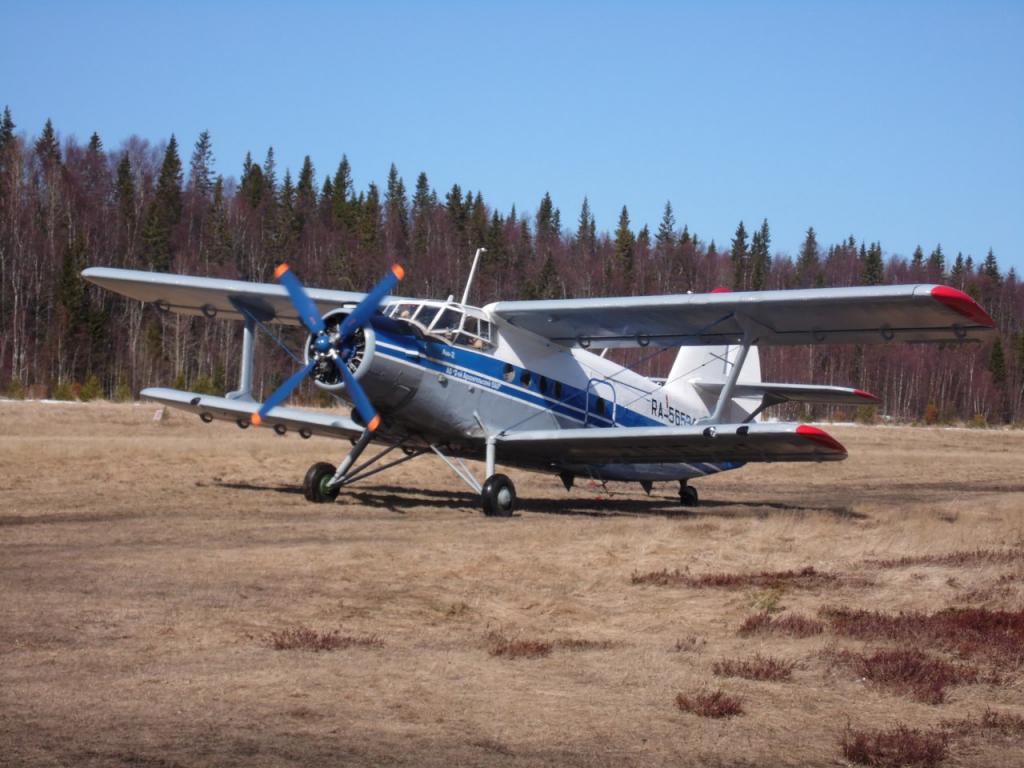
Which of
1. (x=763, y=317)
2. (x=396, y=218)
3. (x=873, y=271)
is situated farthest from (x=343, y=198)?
(x=763, y=317)

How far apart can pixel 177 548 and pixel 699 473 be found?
569 inches

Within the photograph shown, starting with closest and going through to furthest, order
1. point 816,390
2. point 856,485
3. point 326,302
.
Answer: point 326,302 < point 816,390 < point 856,485

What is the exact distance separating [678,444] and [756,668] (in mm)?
11230

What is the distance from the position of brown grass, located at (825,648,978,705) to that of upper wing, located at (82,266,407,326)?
13498mm

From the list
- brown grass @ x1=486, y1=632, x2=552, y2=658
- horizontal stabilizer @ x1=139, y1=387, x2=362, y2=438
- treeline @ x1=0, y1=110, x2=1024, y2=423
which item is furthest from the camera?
treeline @ x1=0, y1=110, x2=1024, y2=423

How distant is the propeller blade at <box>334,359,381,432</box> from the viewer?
60.7 feet

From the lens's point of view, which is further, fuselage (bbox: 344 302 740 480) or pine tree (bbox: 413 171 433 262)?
pine tree (bbox: 413 171 433 262)

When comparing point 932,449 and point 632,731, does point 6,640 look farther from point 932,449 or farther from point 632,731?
point 932,449

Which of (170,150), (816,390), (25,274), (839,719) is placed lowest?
(839,719)

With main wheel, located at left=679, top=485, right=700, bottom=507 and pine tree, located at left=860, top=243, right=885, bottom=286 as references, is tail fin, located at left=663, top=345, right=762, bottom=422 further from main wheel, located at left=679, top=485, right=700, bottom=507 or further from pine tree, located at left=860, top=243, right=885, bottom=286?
pine tree, located at left=860, top=243, right=885, bottom=286

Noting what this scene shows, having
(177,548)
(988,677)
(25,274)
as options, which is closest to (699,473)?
(177,548)

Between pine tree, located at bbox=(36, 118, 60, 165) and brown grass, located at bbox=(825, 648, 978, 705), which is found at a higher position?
pine tree, located at bbox=(36, 118, 60, 165)

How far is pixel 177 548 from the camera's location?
14070 mm

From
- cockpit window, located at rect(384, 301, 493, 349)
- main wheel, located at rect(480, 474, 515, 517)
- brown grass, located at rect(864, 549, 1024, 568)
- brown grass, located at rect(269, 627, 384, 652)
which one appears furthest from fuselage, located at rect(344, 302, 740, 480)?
brown grass, located at rect(269, 627, 384, 652)
